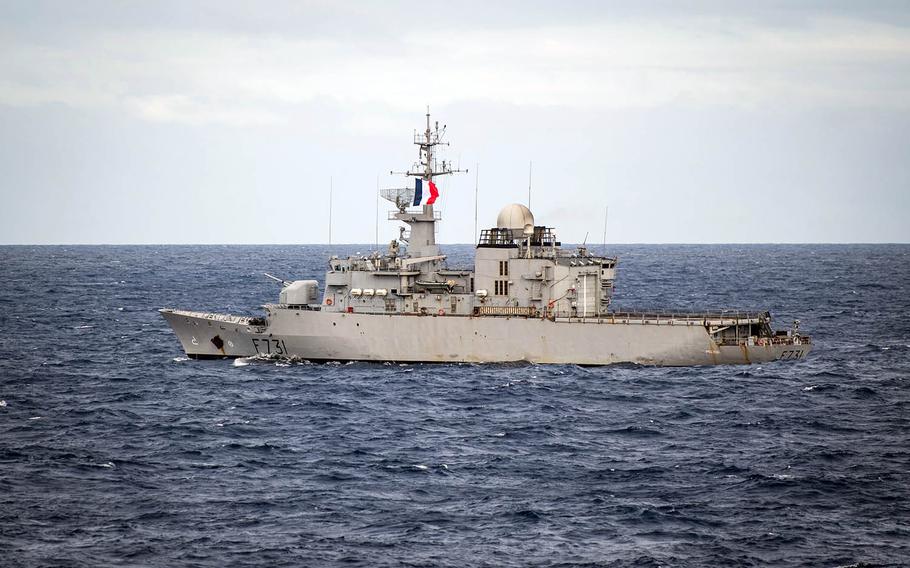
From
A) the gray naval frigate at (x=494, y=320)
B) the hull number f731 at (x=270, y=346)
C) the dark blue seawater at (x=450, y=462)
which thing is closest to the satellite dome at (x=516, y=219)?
the gray naval frigate at (x=494, y=320)

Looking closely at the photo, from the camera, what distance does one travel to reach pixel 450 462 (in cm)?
3014

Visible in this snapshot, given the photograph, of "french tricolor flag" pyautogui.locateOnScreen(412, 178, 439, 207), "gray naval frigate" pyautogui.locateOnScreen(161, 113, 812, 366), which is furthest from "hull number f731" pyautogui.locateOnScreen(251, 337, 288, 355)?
"french tricolor flag" pyautogui.locateOnScreen(412, 178, 439, 207)

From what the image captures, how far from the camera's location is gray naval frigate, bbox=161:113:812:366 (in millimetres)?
44250

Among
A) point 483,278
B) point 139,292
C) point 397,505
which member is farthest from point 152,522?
point 139,292

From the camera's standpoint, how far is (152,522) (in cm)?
2478

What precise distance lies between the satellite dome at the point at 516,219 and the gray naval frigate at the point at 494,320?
0.05 metres

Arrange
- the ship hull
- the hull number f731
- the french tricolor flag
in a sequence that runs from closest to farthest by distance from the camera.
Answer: the ship hull
the hull number f731
the french tricolor flag

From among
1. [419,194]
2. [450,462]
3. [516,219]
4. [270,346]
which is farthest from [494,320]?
[450,462]

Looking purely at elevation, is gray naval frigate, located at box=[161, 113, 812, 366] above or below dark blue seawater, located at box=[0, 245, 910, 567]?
above

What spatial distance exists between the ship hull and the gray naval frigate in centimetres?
4

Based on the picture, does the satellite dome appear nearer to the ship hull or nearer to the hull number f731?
the ship hull

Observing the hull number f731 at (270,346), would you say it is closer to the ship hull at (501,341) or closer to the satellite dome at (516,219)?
the ship hull at (501,341)

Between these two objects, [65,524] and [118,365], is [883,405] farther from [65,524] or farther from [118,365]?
[118,365]

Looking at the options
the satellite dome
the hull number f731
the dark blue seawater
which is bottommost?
the dark blue seawater
